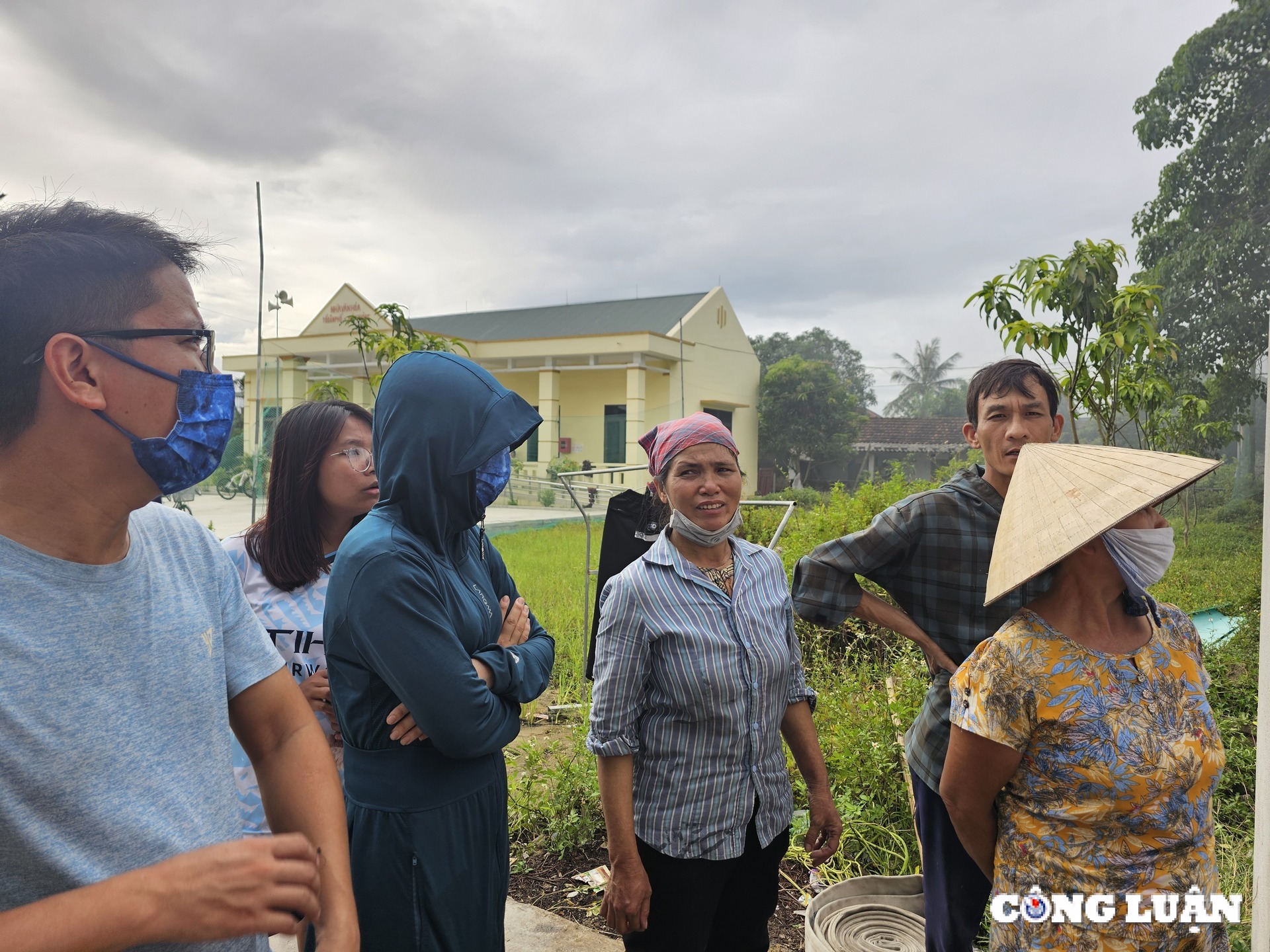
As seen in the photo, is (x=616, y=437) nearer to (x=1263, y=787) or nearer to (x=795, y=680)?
(x=795, y=680)

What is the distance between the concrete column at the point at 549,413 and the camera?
682 inches

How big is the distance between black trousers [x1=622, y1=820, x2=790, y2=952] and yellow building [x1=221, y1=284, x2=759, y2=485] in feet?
46.2

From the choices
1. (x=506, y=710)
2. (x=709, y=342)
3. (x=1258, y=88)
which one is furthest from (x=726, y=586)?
(x=709, y=342)

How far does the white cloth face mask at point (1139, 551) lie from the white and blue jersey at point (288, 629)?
187 cm

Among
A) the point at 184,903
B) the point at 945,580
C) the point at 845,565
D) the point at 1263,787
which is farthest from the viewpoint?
the point at 845,565

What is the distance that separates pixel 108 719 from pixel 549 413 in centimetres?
1790

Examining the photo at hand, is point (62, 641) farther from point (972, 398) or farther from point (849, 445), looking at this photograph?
point (849, 445)

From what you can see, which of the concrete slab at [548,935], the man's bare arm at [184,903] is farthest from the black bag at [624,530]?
the man's bare arm at [184,903]

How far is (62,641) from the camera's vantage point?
98 centimetres

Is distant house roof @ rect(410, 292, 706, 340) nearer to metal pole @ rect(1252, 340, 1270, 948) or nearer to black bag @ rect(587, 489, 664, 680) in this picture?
black bag @ rect(587, 489, 664, 680)

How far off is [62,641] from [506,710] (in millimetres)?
907

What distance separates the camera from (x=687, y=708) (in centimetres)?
190

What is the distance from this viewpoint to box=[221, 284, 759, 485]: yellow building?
18.5 meters

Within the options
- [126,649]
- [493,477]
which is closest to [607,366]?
[493,477]
